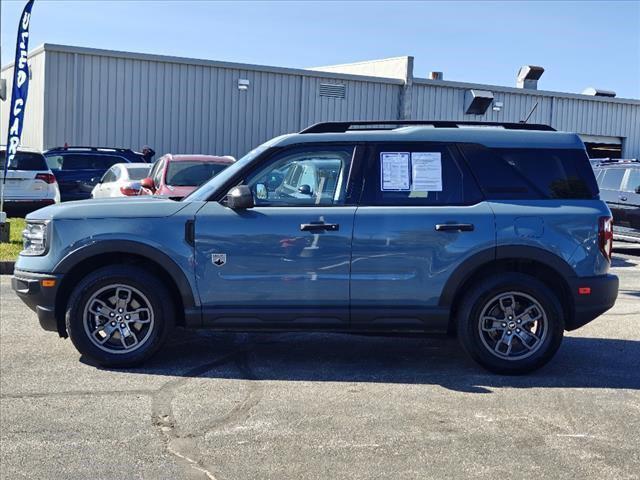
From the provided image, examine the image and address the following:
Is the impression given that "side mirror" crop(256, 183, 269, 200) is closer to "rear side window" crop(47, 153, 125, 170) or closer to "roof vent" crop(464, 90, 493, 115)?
"rear side window" crop(47, 153, 125, 170)

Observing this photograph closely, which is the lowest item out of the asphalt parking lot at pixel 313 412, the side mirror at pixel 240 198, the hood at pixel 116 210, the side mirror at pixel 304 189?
the asphalt parking lot at pixel 313 412

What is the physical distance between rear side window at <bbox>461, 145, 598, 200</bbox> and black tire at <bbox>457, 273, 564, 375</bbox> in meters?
0.66

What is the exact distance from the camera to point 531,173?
6703 mm

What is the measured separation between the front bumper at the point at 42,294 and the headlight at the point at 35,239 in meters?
0.19

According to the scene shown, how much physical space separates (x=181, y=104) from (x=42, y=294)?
64.6 ft

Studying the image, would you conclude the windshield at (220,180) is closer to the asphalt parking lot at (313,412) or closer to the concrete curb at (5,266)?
the asphalt parking lot at (313,412)

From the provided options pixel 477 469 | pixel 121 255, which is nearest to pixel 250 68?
pixel 121 255

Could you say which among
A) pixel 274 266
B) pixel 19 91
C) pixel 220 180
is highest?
pixel 19 91

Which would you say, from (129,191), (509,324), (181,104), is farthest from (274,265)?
(181,104)

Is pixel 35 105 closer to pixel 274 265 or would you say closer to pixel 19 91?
pixel 19 91

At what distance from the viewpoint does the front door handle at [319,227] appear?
6.45 m

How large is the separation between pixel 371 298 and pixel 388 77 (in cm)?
2435

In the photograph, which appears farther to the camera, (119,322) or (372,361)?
(372,361)

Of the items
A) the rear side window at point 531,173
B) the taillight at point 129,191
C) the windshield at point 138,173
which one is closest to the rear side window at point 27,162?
the windshield at point 138,173
